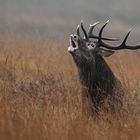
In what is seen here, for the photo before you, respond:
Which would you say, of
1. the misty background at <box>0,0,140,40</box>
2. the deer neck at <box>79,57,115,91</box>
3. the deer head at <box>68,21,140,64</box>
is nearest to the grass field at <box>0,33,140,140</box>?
the deer neck at <box>79,57,115,91</box>

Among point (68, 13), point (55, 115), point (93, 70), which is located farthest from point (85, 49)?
point (68, 13)

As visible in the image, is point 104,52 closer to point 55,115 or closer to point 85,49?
point 85,49

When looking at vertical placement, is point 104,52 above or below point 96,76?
above

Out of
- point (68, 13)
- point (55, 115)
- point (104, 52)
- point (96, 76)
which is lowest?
point (55, 115)

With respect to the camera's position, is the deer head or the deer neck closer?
the deer head

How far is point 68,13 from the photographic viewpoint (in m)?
43.5

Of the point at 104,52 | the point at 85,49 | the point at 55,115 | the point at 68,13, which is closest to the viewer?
the point at 55,115

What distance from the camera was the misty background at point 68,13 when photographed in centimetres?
3506

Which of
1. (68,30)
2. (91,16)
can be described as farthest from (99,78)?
(91,16)

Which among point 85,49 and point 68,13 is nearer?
point 85,49

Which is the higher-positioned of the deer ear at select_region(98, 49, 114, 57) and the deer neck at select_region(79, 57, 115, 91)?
the deer ear at select_region(98, 49, 114, 57)

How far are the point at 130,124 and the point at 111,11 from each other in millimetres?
37619

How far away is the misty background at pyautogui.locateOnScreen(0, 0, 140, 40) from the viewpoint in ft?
115

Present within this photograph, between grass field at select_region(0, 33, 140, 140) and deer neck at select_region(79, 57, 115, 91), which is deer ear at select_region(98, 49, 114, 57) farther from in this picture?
grass field at select_region(0, 33, 140, 140)
